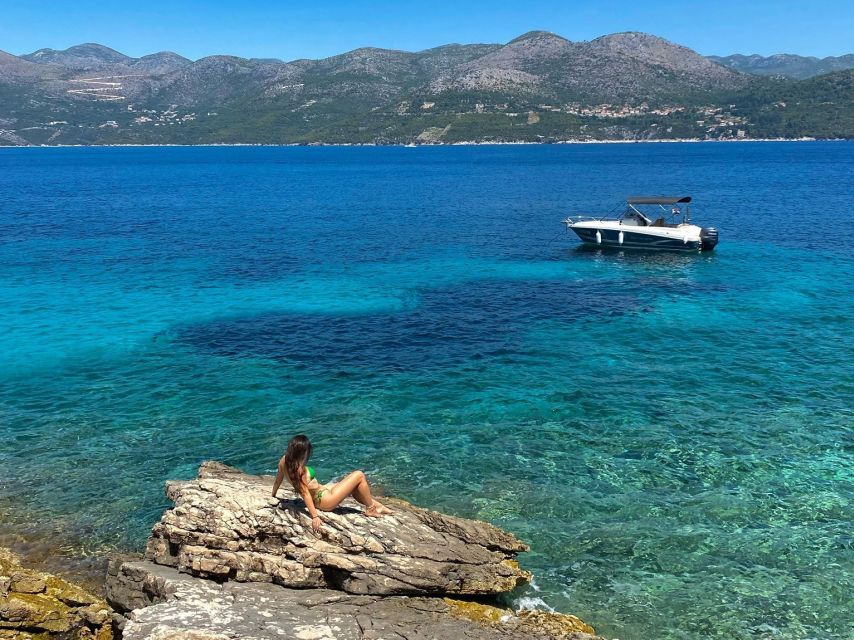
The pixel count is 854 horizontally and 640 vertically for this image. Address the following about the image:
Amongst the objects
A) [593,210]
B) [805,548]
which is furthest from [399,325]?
[593,210]

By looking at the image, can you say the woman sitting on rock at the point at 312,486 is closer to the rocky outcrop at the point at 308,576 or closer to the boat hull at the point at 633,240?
the rocky outcrop at the point at 308,576

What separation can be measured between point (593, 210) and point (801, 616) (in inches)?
2964

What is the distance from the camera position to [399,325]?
36.6 meters

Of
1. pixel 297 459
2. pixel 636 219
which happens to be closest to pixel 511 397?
pixel 297 459

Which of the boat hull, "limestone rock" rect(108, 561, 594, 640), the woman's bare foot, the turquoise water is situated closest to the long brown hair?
the woman's bare foot

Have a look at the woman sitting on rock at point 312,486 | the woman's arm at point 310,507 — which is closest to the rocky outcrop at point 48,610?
the woman sitting on rock at point 312,486

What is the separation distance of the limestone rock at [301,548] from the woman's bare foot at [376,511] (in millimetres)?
143

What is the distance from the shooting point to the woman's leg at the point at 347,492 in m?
13.8

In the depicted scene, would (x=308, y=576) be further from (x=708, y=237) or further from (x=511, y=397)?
(x=708, y=237)

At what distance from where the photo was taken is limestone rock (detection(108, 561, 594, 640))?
11586mm

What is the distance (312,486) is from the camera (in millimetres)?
13570

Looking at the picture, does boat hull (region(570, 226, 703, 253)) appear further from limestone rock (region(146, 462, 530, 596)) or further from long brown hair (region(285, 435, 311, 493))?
long brown hair (region(285, 435, 311, 493))

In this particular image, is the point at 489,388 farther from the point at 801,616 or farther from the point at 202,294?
the point at 202,294

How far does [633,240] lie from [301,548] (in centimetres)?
5114
